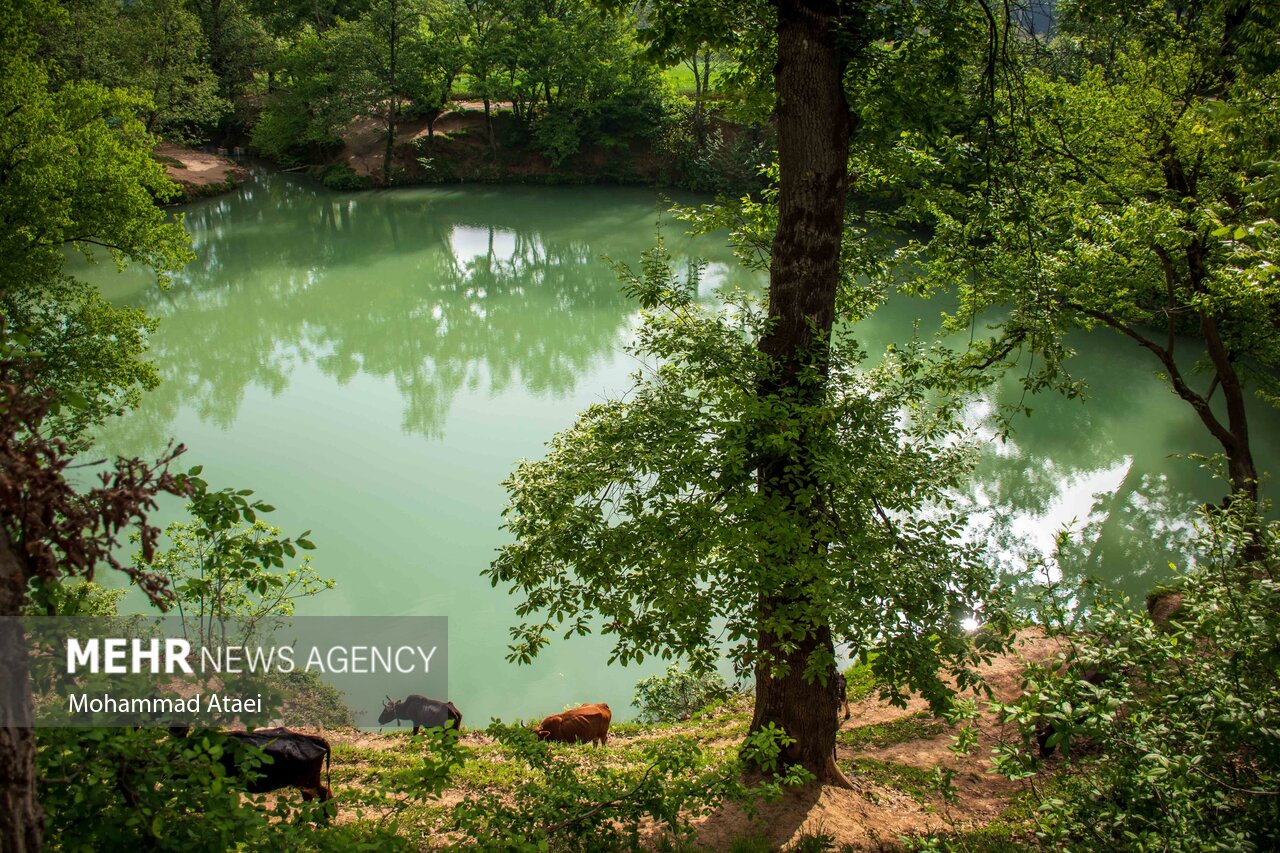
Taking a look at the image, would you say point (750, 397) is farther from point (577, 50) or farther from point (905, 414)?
point (577, 50)

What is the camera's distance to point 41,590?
3.11 m

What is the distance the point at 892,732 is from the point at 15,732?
776 cm

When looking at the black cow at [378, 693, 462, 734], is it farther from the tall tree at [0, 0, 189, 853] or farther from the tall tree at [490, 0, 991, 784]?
the tall tree at [0, 0, 189, 853]

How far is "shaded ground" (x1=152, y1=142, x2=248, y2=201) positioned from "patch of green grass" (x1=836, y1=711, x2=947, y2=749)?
30.2m

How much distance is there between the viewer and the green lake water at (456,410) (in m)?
11.7

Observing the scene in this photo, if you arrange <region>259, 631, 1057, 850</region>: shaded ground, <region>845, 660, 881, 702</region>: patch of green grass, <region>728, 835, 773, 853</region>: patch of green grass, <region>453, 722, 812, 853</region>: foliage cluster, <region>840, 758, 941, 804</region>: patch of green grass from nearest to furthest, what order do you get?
<region>453, 722, 812, 853</region>: foliage cluster
<region>728, 835, 773, 853</region>: patch of green grass
<region>259, 631, 1057, 850</region>: shaded ground
<region>840, 758, 941, 804</region>: patch of green grass
<region>845, 660, 881, 702</region>: patch of green grass

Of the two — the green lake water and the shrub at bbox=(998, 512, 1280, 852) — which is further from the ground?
the shrub at bbox=(998, 512, 1280, 852)

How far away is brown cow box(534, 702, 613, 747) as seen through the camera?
27.9 ft

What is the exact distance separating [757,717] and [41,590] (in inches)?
207

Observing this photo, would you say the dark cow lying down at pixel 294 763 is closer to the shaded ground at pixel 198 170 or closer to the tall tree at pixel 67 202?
the tall tree at pixel 67 202

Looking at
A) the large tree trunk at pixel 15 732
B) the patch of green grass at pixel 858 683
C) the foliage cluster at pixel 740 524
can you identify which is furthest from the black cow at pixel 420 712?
the large tree trunk at pixel 15 732

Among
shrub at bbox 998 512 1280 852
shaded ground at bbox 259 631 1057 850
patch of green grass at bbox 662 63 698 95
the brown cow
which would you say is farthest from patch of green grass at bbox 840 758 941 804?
patch of green grass at bbox 662 63 698 95

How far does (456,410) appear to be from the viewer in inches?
678

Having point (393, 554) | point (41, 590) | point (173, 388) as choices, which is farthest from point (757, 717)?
point (173, 388)
